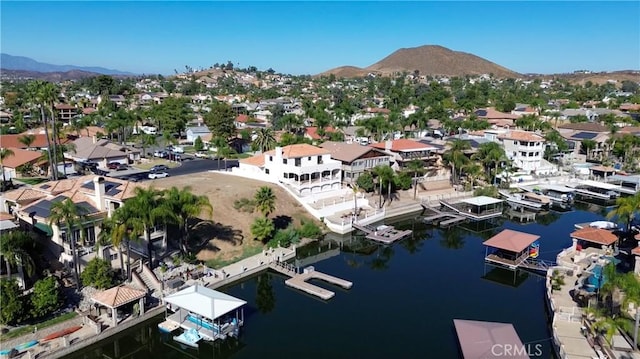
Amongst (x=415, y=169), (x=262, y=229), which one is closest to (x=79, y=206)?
(x=262, y=229)

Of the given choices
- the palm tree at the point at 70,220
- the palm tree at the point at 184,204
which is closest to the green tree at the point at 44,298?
the palm tree at the point at 70,220

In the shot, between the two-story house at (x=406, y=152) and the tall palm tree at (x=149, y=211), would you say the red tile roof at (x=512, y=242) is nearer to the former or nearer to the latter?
the two-story house at (x=406, y=152)

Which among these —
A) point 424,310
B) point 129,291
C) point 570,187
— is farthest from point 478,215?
point 129,291

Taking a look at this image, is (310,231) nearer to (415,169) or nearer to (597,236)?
(415,169)

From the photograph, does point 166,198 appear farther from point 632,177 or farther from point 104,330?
point 632,177

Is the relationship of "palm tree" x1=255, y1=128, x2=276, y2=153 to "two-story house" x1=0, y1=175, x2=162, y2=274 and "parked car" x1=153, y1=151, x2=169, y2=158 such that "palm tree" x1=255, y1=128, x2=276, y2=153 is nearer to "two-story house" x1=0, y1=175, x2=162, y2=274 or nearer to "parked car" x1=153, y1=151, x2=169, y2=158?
"parked car" x1=153, y1=151, x2=169, y2=158

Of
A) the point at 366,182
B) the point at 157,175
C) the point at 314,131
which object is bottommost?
the point at 366,182
